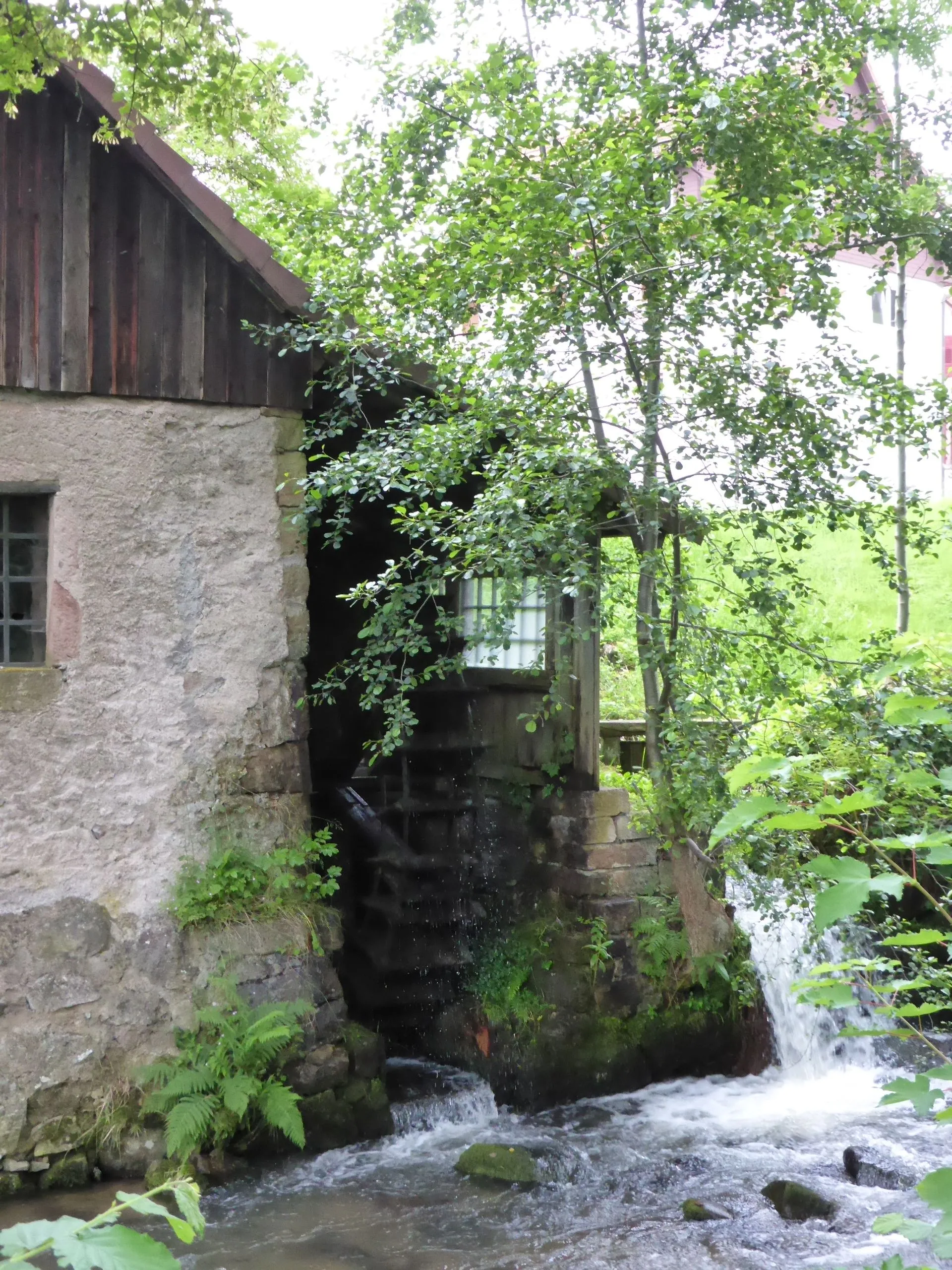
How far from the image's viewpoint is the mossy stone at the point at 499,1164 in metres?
5.41

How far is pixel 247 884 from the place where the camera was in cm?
564

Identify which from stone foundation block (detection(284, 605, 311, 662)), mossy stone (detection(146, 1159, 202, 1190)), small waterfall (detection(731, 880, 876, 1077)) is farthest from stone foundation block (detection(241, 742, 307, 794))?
small waterfall (detection(731, 880, 876, 1077))

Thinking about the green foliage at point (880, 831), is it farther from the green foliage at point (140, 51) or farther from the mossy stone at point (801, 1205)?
the green foliage at point (140, 51)

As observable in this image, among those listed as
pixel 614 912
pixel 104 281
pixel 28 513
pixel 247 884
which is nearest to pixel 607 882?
pixel 614 912

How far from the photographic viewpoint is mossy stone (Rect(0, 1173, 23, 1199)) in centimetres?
489

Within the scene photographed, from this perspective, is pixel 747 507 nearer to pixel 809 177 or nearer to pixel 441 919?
pixel 809 177

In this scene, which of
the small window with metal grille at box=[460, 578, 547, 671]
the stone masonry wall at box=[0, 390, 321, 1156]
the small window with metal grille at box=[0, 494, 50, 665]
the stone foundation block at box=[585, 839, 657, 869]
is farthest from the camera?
the small window with metal grille at box=[460, 578, 547, 671]

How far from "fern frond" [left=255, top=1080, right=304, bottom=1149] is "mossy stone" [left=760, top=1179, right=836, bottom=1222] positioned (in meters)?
Result: 2.13

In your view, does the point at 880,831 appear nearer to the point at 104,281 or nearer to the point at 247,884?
the point at 247,884

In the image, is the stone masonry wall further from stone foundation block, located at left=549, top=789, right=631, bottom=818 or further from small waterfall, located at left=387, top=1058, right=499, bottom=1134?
stone foundation block, located at left=549, top=789, right=631, bottom=818

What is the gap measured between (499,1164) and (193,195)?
4.89 metres

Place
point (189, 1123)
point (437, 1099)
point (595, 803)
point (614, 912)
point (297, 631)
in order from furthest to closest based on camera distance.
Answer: point (595, 803) < point (614, 912) < point (437, 1099) < point (297, 631) < point (189, 1123)

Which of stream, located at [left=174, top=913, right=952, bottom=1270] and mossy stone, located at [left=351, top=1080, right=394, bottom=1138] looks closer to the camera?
stream, located at [left=174, top=913, right=952, bottom=1270]

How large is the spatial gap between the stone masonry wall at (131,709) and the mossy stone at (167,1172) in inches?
19.1
